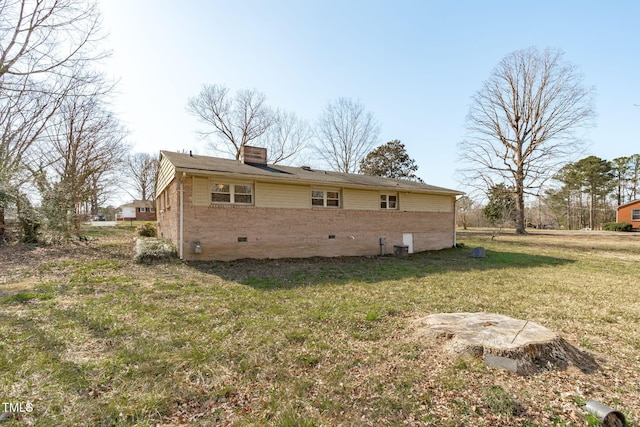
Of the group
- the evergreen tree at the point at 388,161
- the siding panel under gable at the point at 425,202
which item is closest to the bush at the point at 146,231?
the siding panel under gable at the point at 425,202

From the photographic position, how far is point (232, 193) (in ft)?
32.8

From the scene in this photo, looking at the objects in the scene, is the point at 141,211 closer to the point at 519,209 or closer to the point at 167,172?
the point at 167,172

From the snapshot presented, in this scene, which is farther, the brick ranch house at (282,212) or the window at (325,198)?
the window at (325,198)

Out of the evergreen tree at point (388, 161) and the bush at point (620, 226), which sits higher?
the evergreen tree at point (388, 161)

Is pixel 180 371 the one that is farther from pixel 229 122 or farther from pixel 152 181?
pixel 152 181

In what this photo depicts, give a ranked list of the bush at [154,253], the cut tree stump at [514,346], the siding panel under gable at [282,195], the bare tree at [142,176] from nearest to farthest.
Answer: the cut tree stump at [514,346] → the bush at [154,253] → the siding panel under gable at [282,195] → the bare tree at [142,176]

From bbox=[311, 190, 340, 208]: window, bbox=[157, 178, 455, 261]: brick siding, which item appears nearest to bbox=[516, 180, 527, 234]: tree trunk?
bbox=[157, 178, 455, 261]: brick siding

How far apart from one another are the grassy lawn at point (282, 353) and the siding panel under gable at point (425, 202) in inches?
275

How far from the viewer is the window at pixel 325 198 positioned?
1179cm

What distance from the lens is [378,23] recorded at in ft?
36.2

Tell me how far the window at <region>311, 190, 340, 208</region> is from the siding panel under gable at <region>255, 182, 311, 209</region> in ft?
1.19

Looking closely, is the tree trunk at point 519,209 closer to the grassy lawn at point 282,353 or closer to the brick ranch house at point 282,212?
the brick ranch house at point 282,212

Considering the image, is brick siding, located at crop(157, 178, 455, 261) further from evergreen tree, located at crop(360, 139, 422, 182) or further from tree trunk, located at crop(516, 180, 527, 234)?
evergreen tree, located at crop(360, 139, 422, 182)

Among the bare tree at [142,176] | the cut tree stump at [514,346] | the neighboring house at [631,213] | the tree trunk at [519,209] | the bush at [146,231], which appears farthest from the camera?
the bare tree at [142,176]
